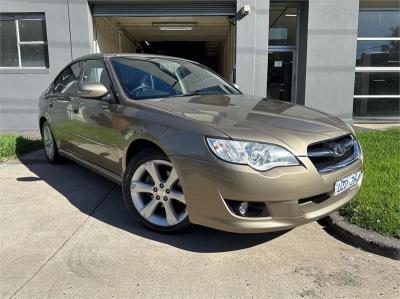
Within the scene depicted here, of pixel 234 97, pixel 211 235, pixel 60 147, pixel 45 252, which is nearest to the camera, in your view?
pixel 45 252

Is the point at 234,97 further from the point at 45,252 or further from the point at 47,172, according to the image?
the point at 47,172

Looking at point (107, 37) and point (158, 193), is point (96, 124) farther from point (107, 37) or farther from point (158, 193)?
point (107, 37)

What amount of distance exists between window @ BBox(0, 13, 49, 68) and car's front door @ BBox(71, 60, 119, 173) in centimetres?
577

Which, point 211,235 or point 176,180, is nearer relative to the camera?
point 176,180

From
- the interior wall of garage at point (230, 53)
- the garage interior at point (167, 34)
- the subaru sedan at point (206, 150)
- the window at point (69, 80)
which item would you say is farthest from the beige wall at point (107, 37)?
the subaru sedan at point (206, 150)

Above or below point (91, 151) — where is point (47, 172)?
below

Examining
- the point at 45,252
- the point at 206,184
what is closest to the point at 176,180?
the point at 206,184

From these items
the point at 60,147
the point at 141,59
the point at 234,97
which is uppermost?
the point at 141,59

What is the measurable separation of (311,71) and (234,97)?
6.40 meters

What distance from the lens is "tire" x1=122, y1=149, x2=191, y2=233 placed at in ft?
10.5

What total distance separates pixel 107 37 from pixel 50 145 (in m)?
7.47

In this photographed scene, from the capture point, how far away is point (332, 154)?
3.00 m

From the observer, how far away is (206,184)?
282 centimetres

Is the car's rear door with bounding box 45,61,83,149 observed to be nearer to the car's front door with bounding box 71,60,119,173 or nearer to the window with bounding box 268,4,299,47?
the car's front door with bounding box 71,60,119,173
